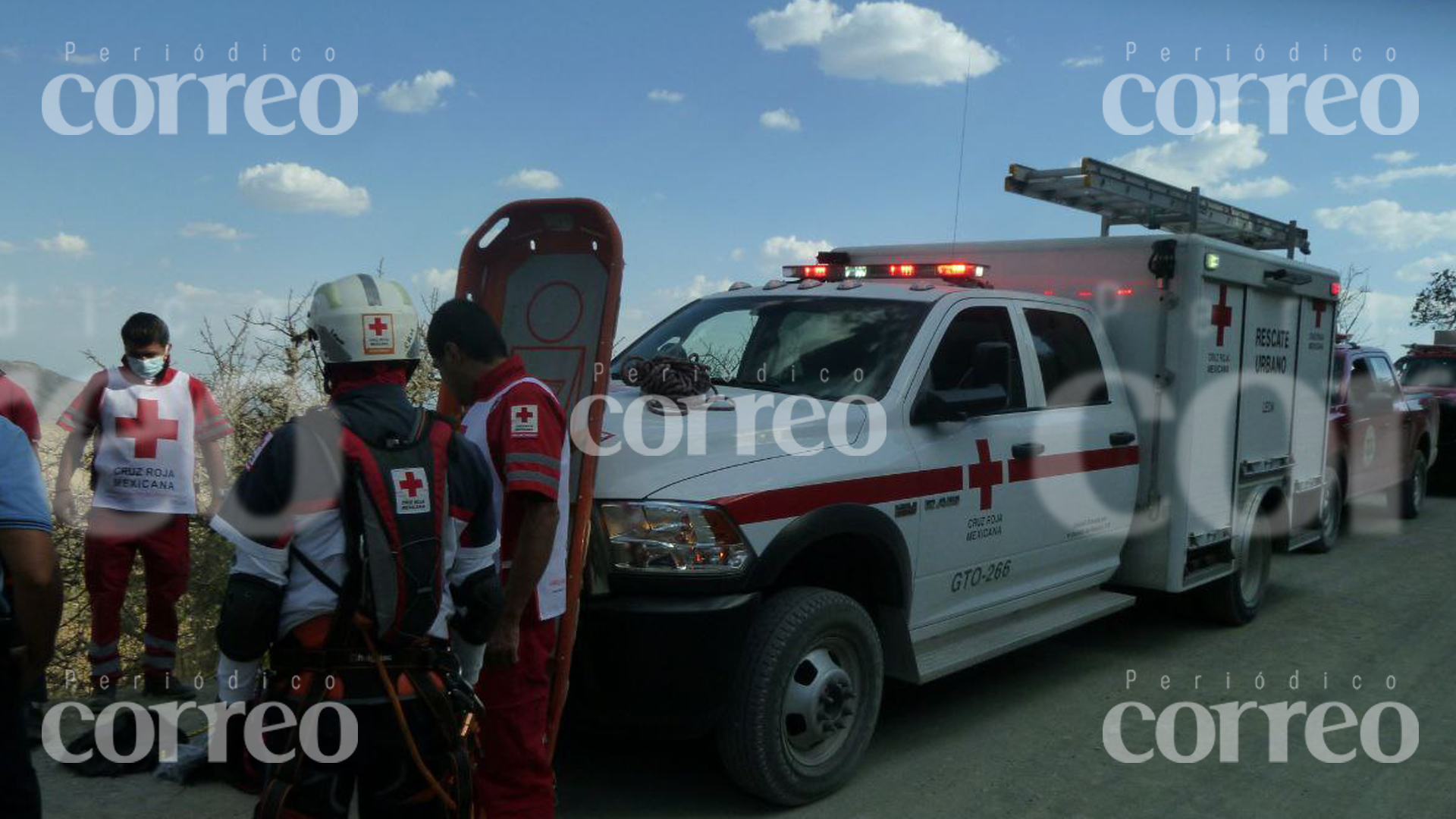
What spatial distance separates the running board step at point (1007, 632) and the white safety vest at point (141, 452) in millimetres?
3593

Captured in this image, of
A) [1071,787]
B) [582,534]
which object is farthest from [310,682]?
[1071,787]

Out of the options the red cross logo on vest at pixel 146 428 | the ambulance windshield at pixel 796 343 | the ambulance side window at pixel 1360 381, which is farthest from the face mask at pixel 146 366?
the ambulance side window at pixel 1360 381

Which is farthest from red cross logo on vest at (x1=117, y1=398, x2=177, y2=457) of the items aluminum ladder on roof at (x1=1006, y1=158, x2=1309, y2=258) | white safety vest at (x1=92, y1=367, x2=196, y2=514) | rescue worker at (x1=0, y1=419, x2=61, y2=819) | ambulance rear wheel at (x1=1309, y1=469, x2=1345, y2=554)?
ambulance rear wheel at (x1=1309, y1=469, x2=1345, y2=554)

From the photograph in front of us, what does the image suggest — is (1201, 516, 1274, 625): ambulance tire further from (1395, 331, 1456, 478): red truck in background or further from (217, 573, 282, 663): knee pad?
(1395, 331, 1456, 478): red truck in background

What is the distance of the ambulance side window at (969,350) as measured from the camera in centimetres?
506

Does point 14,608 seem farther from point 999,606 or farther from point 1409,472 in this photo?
point 1409,472

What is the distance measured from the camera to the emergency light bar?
18.2ft

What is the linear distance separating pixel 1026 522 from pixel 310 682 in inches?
140

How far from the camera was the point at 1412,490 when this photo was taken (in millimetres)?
12586

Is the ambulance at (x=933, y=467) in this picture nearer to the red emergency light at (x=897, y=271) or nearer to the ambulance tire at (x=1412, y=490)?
the red emergency light at (x=897, y=271)

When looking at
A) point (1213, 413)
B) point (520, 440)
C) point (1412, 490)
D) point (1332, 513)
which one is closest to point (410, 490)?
point (520, 440)

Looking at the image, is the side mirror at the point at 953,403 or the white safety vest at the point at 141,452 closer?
the side mirror at the point at 953,403

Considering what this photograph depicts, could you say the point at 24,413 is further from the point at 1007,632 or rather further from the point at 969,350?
the point at 1007,632

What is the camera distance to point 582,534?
12.3 feet
